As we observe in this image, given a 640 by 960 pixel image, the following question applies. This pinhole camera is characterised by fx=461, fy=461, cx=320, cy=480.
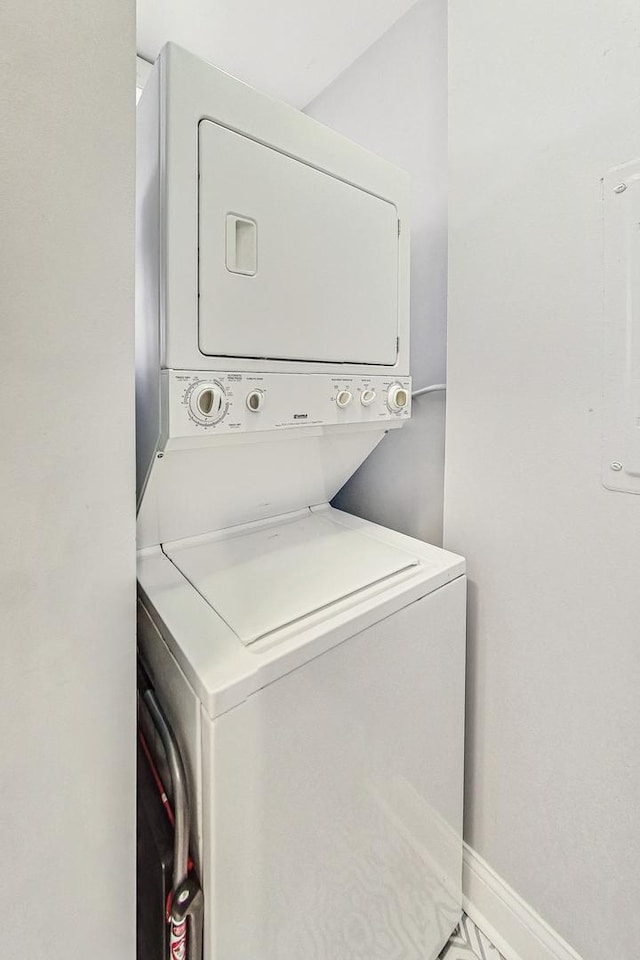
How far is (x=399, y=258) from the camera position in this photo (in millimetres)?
1656

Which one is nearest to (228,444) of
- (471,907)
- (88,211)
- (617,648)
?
(88,211)

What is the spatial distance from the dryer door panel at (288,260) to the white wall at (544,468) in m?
0.32

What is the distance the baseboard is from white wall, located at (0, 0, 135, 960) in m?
1.38

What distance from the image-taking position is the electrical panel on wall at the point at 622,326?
1193mm

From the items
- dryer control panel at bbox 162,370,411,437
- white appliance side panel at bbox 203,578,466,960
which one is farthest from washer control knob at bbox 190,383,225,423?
white appliance side panel at bbox 203,578,466,960

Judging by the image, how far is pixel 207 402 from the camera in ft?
3.90

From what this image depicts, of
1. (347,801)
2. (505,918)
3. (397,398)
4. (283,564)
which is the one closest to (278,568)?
(283,564)

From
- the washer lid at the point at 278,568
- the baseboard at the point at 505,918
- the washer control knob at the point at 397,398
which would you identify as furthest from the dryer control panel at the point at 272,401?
the baseboard at the point at 505,918

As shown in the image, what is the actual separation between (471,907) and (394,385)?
197 centimetres

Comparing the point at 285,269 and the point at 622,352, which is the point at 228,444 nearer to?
the point at 285,269

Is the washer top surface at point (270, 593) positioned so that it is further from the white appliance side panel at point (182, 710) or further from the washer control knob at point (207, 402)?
the washer control knob at point (207, 402)

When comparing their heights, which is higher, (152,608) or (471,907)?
(152,608)

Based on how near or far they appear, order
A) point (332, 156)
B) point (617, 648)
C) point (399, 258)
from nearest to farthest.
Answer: point (617, 648) < point (332, 156) < point (399, 258)

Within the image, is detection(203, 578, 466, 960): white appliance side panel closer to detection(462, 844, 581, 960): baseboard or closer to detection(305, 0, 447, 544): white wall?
detection(462, 844, 581, 960): baseboard
